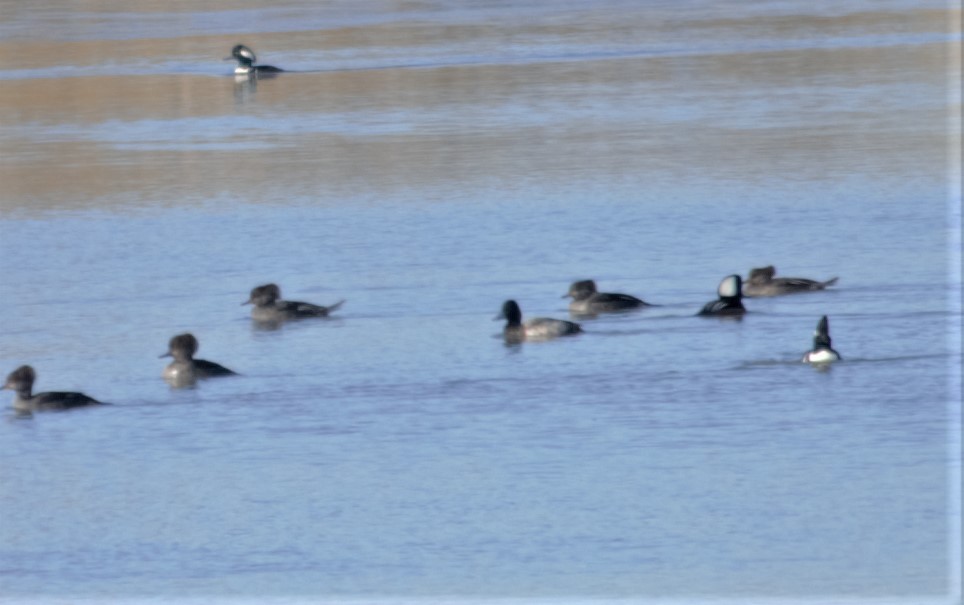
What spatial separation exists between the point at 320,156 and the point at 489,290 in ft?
23.4

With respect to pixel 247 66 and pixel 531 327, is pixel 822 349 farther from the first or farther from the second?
pixel 247 66

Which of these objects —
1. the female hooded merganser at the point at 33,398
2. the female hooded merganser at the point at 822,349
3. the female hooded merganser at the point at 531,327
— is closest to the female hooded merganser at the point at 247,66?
the female hooded merganser at the point at 531,327

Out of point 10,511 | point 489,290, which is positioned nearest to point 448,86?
point 489,290

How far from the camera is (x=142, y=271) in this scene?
14023 mm

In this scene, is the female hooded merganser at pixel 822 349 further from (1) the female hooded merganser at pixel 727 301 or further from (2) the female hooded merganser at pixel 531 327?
(2) the female hooded merganser at pixel 531 327

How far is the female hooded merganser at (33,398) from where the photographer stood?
10219 mm

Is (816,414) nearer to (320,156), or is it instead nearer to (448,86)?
(320,156)

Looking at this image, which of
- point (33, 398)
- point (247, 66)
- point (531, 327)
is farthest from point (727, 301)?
point (247, 66)

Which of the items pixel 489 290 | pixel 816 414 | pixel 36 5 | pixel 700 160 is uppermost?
pixel 36 5

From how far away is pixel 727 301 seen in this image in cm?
1162

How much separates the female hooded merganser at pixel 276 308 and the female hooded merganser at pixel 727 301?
2255 mm

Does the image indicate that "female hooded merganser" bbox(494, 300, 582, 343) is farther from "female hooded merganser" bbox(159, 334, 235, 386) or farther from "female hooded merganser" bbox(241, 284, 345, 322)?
"female hooded merganser" bbox(159, 334, 235, 386)

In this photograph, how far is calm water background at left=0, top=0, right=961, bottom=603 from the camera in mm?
7691

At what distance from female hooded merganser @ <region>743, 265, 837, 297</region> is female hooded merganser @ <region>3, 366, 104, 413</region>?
12.9ft
